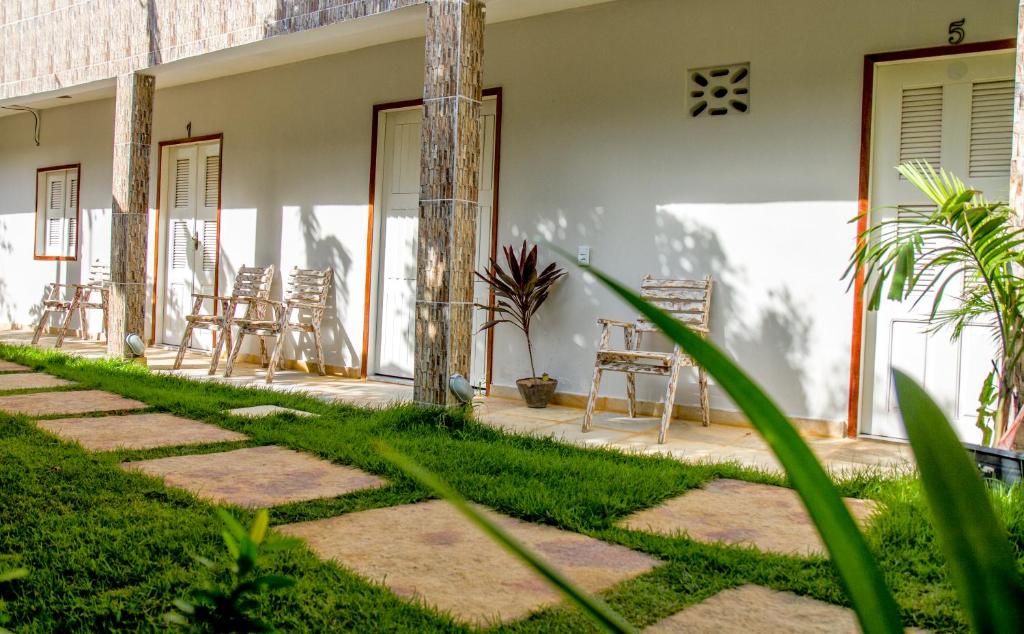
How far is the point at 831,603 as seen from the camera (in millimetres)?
2113

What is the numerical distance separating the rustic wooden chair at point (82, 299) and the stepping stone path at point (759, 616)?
311 inches

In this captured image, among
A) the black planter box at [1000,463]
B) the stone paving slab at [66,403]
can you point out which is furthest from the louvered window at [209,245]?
the black planter box at [1000,463]

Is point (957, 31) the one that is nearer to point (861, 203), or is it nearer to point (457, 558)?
point (861, 203)

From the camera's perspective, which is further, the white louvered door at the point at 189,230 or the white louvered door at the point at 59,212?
the white louvered door at the point at 59,212

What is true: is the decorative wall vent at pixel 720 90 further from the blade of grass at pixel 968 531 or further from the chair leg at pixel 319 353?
the blade of grass at pixel 968 531

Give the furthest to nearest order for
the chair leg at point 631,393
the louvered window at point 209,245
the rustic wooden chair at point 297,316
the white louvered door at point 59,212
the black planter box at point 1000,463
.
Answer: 1. the white louvered door at point 59,212
2. the louvered window at point 209,245
3. the rustic wooden chair at point 297,316
4. the chair leg at point 631,393
5. the black planter box at point 1000,463

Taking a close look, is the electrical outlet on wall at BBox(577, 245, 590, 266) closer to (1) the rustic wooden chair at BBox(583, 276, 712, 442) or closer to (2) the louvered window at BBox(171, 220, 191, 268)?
(1) the rustic wooden chair at BBox(583, 276, 712, 442)

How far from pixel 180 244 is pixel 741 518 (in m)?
7.31

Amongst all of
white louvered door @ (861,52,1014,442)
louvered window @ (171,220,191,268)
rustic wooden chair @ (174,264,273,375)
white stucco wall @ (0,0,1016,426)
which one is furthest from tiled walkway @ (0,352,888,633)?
louvered window @ (171,220,191,268)

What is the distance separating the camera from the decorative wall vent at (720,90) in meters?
5.12

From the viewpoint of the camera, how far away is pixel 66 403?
4.83m

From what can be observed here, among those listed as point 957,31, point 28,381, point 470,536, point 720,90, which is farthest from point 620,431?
point 28,381

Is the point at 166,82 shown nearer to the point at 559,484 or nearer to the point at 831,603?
the point at 559,484

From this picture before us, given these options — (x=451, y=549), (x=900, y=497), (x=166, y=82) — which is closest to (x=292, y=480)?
(x=451, y=549)
